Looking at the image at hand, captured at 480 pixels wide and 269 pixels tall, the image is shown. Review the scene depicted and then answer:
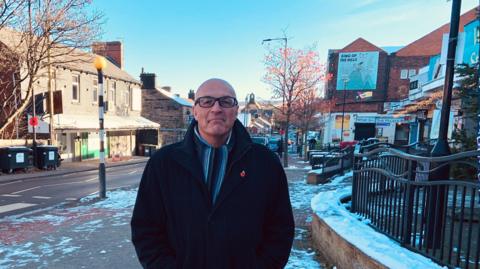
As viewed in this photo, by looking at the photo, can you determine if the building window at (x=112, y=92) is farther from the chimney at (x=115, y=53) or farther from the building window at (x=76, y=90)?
the chimney at (x=115, y=53)

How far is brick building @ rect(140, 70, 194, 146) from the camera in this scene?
38625mm

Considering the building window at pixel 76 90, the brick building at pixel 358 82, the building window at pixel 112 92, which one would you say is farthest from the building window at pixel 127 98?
the brick building at pixel 358 82

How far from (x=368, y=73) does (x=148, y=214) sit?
137ft

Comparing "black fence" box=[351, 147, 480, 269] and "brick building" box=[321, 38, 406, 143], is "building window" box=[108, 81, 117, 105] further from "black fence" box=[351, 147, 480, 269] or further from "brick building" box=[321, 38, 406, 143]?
"black fence" box=[351, 147, 480, 269]

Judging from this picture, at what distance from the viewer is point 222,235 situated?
6.15 feet

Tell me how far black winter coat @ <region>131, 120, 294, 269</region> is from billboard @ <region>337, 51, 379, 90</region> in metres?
39.3

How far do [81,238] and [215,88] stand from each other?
4693 mm

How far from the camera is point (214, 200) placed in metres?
1.96

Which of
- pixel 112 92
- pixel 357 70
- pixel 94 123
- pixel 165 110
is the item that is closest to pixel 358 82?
pixel 357 70

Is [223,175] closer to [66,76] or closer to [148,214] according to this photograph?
[148,214]

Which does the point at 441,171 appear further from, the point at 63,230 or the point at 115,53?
the point at 115,53

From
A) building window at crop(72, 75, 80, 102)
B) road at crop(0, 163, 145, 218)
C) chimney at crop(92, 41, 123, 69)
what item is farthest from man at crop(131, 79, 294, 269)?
chimney at crop(92, 41, 123, 69)

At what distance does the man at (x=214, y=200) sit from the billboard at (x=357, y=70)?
1549 inches

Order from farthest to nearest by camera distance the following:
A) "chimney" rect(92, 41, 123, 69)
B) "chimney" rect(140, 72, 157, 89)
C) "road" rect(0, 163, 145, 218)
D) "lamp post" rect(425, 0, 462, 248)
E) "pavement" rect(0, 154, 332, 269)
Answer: "chimney" rect(140, 72, 157, 89) < "chimney" rect(92, 41, 123, 69) < "road" rect(0, 163, 145, 218) < "pavement" rect(0, 154, 332, 269) < "lamp post" rect(425, 0, 462, 248)
